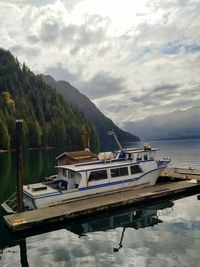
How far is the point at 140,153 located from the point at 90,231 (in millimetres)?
12886

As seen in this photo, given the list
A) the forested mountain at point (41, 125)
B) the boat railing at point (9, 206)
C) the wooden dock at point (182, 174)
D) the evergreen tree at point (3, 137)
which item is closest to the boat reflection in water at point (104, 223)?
the boat railing at point (9, 206)

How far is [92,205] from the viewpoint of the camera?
84.3ft

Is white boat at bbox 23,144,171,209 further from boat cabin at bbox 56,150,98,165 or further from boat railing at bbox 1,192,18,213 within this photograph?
boat cabin at bbox 56,150,98,165

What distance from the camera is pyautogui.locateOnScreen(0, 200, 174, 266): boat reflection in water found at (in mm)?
21125

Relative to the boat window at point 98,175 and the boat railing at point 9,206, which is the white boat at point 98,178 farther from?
the boat railing at point 9,206

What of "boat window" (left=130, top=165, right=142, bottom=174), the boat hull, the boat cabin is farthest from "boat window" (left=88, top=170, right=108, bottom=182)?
the boat cabin

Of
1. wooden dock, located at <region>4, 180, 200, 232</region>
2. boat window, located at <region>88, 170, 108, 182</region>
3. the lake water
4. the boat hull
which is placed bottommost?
the lake water

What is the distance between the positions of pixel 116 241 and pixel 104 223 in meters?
3.99

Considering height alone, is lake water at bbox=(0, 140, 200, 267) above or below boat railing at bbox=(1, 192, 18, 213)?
below

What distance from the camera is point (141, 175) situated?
32531mm

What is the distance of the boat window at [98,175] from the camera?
29053 millimetres

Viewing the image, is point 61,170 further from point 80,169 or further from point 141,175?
point 141,175

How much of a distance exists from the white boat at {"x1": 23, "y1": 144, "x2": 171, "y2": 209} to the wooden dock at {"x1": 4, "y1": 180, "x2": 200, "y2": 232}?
0.81m

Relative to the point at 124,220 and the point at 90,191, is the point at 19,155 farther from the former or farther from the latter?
the point at 124,220
